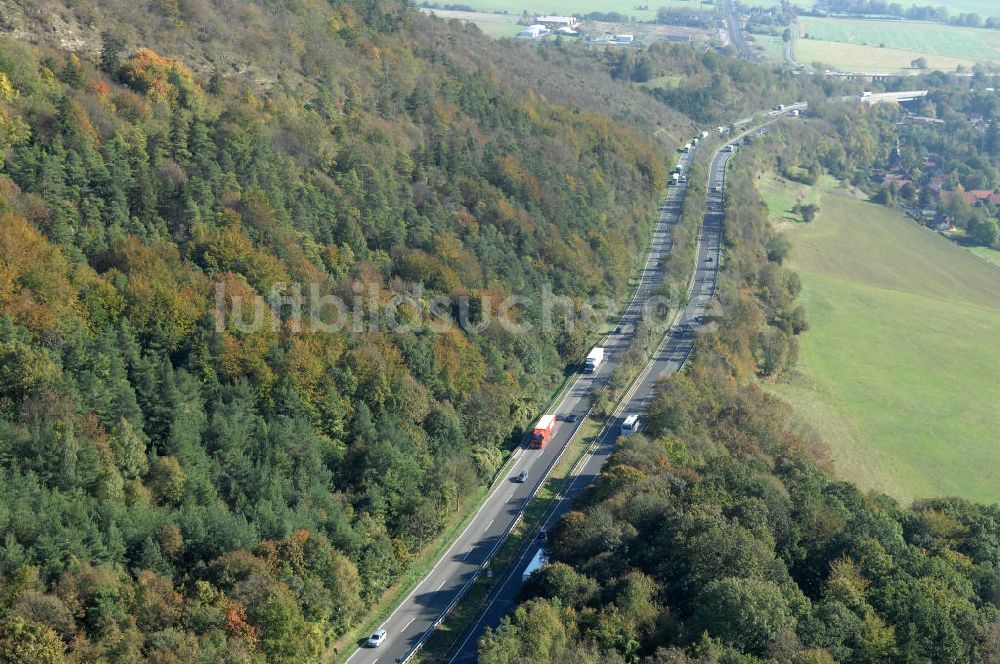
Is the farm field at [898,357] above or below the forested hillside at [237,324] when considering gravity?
below

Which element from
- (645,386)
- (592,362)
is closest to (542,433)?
(592,362)

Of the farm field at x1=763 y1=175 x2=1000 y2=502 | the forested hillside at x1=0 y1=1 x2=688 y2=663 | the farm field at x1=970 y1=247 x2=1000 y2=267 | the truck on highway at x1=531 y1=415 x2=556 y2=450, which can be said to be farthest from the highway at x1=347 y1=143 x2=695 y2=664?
the farm field at x1=970 y1=247 x2=1000 y2=267

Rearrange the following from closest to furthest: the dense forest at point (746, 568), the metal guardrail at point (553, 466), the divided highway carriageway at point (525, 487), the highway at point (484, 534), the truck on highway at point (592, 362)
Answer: the dense forest at point (746, 568) → the highway at point (484, 534) → the divided highway carriageway at point (525, 487) → the metal guardrail at point (553, 466) → the truck on highway at point (592, 362)

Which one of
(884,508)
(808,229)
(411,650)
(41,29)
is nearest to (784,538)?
(884,508)

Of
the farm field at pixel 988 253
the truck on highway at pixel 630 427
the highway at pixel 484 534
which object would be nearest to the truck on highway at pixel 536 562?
the highway at pixel 484 534

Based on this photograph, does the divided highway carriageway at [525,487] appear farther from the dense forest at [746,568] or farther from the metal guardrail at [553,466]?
the dense forest at [746,568]

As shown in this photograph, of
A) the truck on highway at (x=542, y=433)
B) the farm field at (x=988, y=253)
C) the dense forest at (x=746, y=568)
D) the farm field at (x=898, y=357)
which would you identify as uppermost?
the dense forest at (x=746, y=568)

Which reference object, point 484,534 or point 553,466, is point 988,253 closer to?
point 553,466
